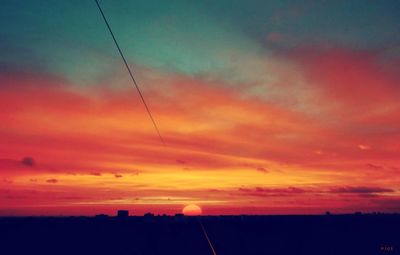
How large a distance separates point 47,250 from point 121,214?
136235 mm

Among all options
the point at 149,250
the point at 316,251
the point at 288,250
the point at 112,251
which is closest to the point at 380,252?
the point at 316,251

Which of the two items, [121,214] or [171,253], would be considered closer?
[171,253]

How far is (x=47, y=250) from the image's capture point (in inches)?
1763

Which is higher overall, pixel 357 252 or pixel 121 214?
pixel 121 214

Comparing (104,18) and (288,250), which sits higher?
(104,18)

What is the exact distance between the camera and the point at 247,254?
39.3m

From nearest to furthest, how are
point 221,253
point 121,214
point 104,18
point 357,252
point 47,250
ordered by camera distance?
1. point 104,18
2. point 221,253
3. point 357,252
4. point 47,250
5. point 121,214

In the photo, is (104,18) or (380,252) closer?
(104,18)

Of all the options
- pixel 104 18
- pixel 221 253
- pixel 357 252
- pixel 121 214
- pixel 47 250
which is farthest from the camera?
pixel 121 214

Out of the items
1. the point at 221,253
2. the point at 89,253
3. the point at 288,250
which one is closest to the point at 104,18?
the point at 221,253

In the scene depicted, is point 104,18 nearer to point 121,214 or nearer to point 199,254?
point 199,254

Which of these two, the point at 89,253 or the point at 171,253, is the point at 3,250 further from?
the point at 171,253

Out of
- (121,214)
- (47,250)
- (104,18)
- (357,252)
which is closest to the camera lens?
(104,18)

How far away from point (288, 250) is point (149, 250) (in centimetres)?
1590
